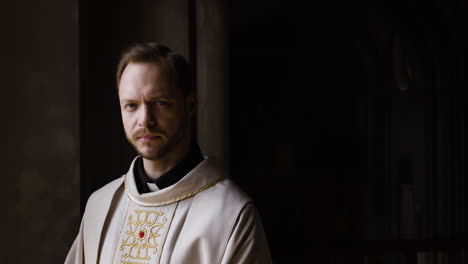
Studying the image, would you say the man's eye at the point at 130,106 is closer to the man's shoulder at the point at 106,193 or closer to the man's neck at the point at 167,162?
the man's neck at the point at 167,162

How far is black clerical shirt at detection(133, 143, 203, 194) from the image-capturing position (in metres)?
1.81

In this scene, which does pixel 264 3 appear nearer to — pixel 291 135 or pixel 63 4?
pixel 291 135

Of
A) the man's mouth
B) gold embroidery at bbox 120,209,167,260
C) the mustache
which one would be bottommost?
gold embroidery at bbox 120,209,167,260

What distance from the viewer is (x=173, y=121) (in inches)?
68.0

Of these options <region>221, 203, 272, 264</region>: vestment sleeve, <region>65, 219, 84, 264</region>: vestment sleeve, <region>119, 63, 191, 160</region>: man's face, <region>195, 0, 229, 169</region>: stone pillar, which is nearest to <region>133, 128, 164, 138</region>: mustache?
<region>119, 63, 191, 160</region>: man's face

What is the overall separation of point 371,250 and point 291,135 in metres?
1.14

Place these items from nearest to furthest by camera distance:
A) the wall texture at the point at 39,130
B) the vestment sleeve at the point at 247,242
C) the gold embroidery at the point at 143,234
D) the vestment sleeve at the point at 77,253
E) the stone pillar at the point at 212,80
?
the vestment sleeve at the point at 247,242 < the gold embroidery at the point at 143,234 < the vestment sleeve at the point at 77,253 < the wall texture at the point at 39,130 < the stone pillar at the point at 212,80

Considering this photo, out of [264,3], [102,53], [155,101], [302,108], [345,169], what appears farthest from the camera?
[345,169]

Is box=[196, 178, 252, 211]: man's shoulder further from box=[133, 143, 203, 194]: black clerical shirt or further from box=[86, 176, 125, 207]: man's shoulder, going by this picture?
box=[86, 176, 125, 207]: man's shoulder

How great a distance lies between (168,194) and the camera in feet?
5.90

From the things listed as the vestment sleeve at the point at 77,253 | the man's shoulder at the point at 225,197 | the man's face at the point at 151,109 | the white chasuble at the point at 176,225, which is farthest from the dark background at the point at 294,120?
the man's shoulder at the point at 225,197

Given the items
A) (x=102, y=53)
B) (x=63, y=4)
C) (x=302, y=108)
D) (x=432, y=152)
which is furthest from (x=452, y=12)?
(x=63, y=4)

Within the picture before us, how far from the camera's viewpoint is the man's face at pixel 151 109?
67.0 inches

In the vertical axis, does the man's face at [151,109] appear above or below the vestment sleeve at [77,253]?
above
